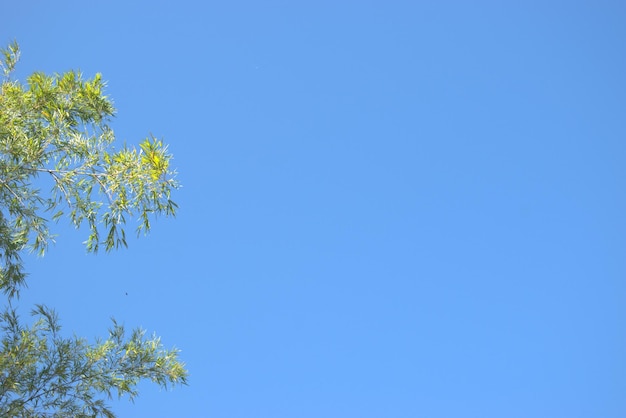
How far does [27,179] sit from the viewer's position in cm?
564

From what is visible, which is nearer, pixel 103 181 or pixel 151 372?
pixel 103 181

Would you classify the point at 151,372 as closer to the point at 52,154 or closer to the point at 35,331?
the point at 35,331

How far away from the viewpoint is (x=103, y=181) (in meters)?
5.82

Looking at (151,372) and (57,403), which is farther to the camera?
(151,372)

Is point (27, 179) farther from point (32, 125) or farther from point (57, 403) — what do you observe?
point (57, 403)

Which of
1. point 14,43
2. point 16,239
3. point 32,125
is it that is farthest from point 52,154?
point 14,43

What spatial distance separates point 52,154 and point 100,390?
1771mm

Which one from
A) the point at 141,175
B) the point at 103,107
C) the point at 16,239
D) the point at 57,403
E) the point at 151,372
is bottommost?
the point at 57,403

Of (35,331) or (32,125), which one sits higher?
(32,125)

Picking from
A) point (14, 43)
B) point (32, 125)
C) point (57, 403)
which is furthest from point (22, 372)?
point (14, 43)

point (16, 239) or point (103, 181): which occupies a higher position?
point (103, 181)

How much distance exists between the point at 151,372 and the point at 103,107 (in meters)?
2.09

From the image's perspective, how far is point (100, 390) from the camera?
5.91m

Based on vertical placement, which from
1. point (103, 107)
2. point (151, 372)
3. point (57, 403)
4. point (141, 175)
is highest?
point (103, 107)
